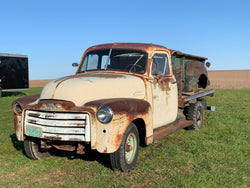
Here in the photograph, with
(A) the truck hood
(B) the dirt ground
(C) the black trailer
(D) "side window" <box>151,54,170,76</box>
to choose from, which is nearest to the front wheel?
(A) the truck hood

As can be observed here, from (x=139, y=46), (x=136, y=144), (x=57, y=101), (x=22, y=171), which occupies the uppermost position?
(x=139, y=46)

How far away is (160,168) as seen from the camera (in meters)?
4.21

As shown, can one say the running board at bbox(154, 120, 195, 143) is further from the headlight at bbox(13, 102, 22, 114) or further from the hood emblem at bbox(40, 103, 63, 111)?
the headlight at bbox(13, 102, 22, 114)

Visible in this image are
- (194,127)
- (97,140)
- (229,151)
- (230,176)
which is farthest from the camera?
(194,127)

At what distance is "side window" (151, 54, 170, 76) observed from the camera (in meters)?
5.25

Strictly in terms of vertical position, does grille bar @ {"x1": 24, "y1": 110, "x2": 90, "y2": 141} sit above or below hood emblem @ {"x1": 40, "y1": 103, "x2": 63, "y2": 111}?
below

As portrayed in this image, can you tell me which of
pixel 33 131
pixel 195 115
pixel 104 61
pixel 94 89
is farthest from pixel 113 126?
pixel 195 115

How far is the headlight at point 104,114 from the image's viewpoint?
138 inches

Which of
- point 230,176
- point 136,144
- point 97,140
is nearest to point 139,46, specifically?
point 136,144

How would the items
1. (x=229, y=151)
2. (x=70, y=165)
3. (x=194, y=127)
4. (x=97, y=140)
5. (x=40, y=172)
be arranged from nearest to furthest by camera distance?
1. (x=97, y=140)
2. (x=40, y=172)
3. (x=70, y=165)
4. (x=229, y=151)
5. (x=194, y=127)

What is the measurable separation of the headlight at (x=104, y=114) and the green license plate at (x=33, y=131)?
41.0 inches

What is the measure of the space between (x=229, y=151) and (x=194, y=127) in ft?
6.80

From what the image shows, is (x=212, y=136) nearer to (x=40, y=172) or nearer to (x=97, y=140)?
(x=97, y=140)

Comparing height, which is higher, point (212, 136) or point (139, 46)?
point (139, 46)
